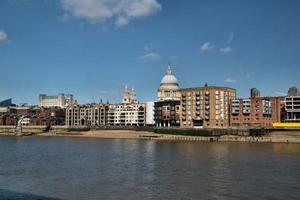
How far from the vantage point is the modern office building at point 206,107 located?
17838 centimetres

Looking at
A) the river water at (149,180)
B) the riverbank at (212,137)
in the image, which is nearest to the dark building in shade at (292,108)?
the riverbank at (212,137)

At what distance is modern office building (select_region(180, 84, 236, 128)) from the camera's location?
17838cm

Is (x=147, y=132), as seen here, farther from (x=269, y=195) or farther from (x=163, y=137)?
(x=269, y=195)

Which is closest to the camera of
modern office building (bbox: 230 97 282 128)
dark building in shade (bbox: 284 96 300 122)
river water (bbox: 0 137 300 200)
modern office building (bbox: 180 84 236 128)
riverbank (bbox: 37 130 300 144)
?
river water (bbox: 0 137 300 200)

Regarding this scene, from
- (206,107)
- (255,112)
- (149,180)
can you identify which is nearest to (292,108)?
(255,112)

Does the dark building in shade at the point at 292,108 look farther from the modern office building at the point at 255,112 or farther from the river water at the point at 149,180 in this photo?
the river water at the point at 149,180

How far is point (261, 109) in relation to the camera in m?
171

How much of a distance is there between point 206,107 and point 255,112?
2116 centimetres

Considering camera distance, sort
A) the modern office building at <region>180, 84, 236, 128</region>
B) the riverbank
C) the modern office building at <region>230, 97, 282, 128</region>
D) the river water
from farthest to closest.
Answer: the modern office building at <region>180, 84, 236, 128</region>, the modern office building at <region>230, 97, 282, 128</region>, the riverbank, the river water

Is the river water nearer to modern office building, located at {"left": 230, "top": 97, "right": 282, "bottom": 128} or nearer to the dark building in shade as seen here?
modern office building, located at {"left": 230, "top": 97, "right": 282, "bottom": 128}

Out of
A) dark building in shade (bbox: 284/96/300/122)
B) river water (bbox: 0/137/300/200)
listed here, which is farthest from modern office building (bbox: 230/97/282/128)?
river water (bbox: 0/137/300/200)

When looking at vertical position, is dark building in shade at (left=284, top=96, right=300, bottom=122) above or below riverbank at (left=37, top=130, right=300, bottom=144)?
above

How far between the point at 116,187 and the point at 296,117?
147169mm

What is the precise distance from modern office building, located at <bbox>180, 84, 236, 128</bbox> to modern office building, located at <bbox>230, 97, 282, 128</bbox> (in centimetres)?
393
